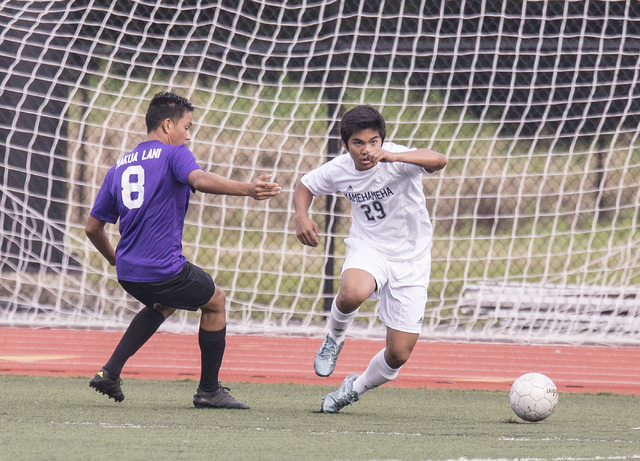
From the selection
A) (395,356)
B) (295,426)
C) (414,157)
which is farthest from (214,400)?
(414,157)

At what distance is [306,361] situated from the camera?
649 cm

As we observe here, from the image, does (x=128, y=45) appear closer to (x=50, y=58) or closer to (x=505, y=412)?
(x=50, y=58)

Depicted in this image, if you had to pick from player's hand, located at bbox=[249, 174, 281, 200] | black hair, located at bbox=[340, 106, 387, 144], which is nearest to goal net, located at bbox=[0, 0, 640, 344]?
black hair, located at bbox=[340, 106, 387, 144]

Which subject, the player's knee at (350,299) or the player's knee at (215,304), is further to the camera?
the player's knee at (215,304)

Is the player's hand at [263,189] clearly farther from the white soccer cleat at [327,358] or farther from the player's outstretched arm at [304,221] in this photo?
the white soccer cleat at [327,358]

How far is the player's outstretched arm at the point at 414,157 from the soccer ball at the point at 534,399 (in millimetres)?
1074

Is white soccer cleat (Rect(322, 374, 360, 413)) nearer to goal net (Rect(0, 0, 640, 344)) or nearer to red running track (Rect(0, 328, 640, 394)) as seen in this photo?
red running track (Rect(0, 328, 640, 394))

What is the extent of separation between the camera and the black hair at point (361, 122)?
4008mm

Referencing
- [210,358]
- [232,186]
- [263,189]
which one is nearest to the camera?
[263,189]

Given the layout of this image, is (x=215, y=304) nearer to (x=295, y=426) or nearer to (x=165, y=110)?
(x=295, y=426)

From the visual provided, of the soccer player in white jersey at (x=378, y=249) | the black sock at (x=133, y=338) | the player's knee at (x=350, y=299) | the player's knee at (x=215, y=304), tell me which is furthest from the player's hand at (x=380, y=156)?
the black sock at (x=133, y=338)

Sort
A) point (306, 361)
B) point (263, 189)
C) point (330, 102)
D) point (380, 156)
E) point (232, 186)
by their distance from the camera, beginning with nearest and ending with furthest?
point (263, 189) < point (232, 186) < point (380, 156) < point (306, 361) < point (330, 102)

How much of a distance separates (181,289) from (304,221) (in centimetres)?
67

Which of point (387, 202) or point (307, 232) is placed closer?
point (307, 232)
